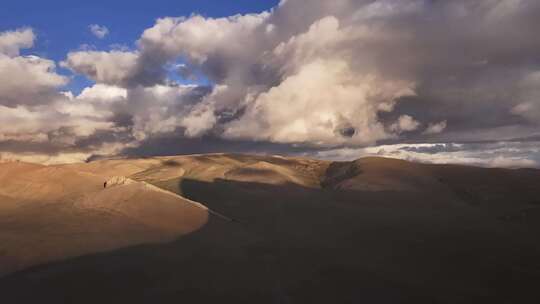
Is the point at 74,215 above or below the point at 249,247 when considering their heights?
above

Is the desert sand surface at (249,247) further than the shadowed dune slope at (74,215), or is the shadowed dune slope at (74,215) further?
the shadowed dune slope at (74,215)

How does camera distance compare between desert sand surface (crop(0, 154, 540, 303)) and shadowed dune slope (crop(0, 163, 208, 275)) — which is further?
shadowed dune slope (crop(0, 163, 208, 275))

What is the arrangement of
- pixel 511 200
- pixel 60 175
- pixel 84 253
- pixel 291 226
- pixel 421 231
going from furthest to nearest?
pixel 511 200
pixel 60 175
pixel 291 226
pixel 421 231
pixel 84 253

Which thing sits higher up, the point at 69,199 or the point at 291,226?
the point at 69,199

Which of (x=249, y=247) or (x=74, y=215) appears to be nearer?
(x=249, y=247)

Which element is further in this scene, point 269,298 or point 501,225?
point 501,225

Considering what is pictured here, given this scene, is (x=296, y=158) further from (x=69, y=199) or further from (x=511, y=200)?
(x=69, y=199)

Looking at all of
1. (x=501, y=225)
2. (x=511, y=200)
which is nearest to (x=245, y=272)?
(x=501, y=225)

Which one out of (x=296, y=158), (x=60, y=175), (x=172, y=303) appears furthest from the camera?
(x=296, y=158)
